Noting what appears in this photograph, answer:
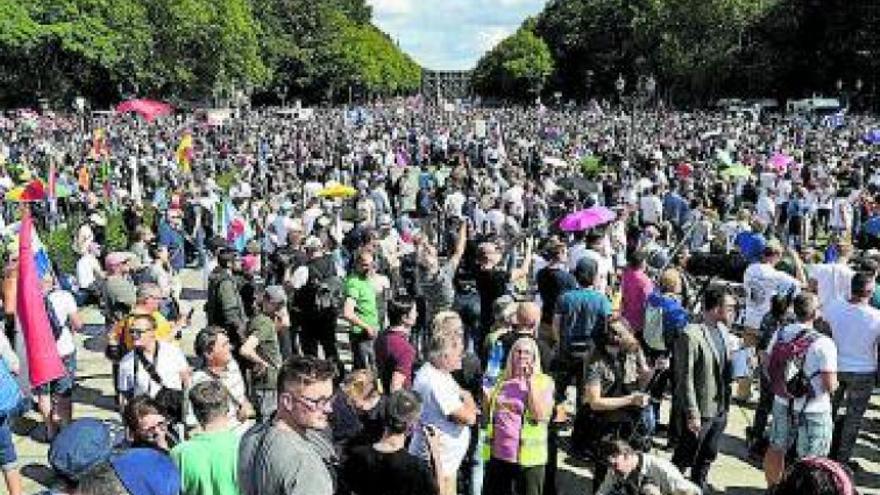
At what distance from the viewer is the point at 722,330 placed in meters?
6.56

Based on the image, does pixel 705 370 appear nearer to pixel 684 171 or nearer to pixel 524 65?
pixel 684 171

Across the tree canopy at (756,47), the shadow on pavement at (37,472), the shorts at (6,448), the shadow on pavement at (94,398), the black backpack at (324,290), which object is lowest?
the shadow on pavement at (94,398)

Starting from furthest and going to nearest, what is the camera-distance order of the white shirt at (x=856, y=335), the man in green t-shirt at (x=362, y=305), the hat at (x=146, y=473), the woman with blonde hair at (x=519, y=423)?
the man in green t-shirt at (x=362, y=305) < the white shirt at (x=856, y=335) < the woman with blonde hair at (x=519, y=423) < the hat at (x=146, y=473)

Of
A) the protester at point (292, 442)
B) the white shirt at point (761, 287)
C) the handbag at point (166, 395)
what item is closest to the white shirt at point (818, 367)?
the white shirt at point (761, 287)

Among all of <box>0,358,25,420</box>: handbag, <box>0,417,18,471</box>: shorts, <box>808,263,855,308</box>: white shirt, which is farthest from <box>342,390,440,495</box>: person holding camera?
<box>808,263,855,308</box>: white shirt

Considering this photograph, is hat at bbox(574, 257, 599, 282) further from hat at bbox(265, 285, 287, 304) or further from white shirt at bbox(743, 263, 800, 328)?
hat at bbox(265, 285, 287, 304)

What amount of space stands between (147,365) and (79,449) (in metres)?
2.59

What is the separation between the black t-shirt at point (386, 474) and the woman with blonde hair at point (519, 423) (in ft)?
4.04

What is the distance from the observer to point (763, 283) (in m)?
9.07

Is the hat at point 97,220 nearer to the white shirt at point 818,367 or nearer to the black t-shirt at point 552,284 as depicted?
the black t-shirt at point 552,284

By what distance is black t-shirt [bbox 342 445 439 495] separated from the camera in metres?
4.47

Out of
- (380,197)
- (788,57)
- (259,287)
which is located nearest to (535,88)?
(788,57)

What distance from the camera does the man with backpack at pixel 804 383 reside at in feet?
20.2

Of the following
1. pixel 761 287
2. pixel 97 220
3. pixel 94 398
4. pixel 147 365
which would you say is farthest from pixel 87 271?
pixel 761 287
